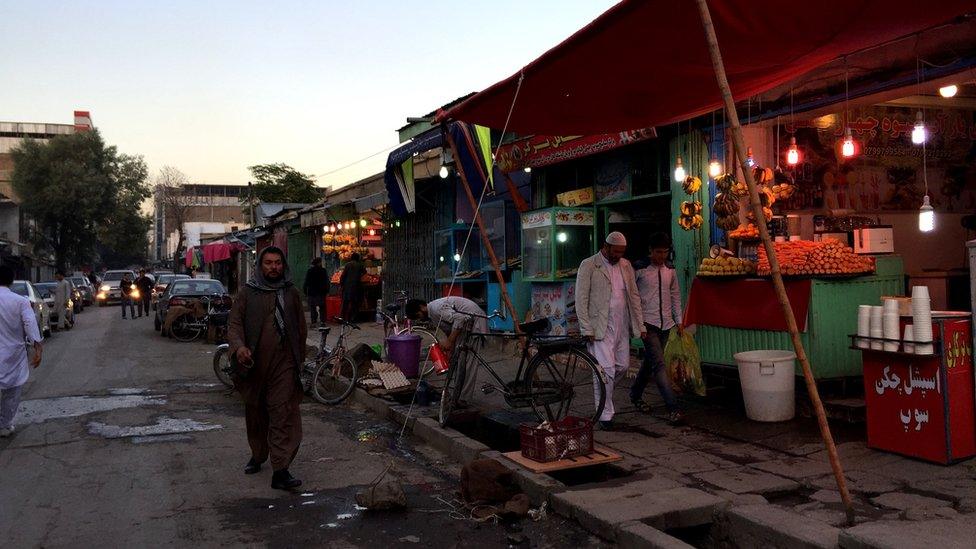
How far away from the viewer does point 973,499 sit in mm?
4762

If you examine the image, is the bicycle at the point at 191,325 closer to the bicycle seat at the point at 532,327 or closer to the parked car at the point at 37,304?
the parked car at the point at 37,304

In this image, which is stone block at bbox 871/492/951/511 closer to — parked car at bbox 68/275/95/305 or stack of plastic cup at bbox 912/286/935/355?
stack of plastic cup at bbox 912/286/935/355

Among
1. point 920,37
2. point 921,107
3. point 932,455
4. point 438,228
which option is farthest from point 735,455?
point 438,228

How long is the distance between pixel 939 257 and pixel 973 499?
20.3 ft

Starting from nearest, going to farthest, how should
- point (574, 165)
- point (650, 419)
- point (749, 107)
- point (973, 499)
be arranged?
1. point (973, 499)
2. point (650, 419)
3. point (749, 107)
4. point (574, 165)

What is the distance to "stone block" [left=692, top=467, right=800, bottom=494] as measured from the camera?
5.26m

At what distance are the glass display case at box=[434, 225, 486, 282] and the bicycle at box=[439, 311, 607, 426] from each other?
7.56m

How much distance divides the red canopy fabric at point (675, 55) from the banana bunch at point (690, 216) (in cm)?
172

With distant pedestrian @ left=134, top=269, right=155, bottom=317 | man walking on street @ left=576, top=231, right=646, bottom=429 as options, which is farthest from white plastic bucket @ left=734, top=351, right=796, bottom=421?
distant pedestrian @ left=134, top=269, right=155, bottom=317

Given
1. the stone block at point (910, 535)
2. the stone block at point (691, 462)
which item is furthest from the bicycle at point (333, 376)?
the stone block at point (910, 535)

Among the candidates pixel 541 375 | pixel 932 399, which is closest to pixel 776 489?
pixel 932 399

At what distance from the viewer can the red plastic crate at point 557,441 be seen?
19.0ft

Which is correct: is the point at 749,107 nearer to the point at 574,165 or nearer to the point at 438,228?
the point at 574,165

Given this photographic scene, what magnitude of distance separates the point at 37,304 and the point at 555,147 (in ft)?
46.6
